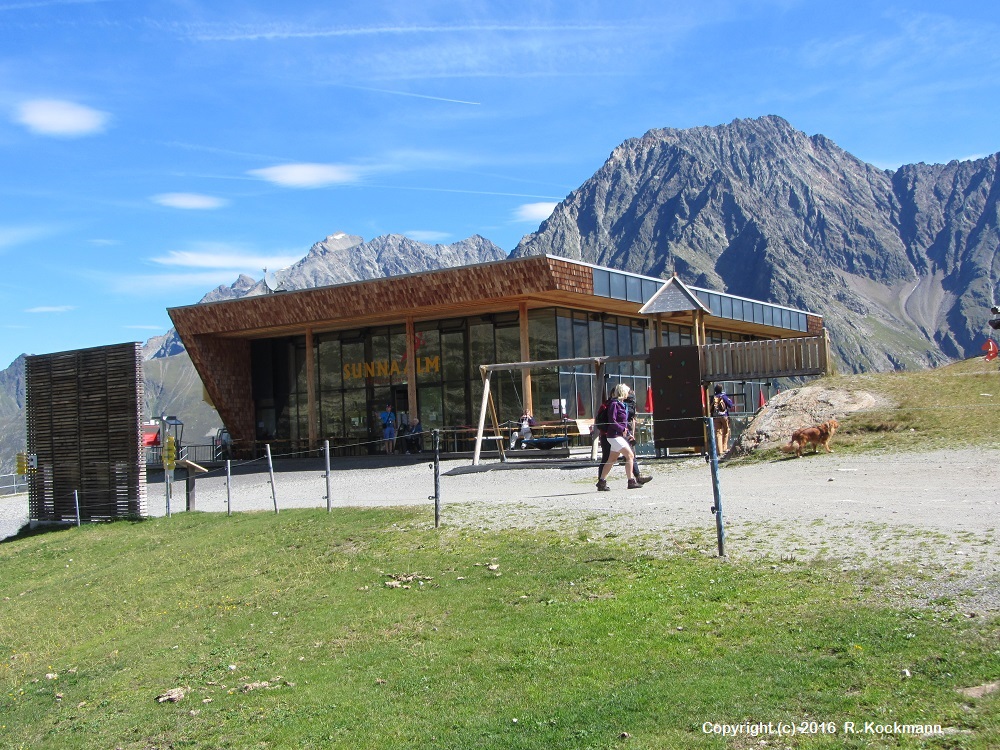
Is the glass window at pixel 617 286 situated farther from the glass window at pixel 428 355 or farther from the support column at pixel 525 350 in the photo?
the glass window at pixel 428 355

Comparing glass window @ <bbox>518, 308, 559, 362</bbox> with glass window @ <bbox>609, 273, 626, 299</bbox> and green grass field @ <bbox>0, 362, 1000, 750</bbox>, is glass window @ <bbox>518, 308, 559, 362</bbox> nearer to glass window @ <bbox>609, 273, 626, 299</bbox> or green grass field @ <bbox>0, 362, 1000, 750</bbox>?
glass window @ <bbox>609, 273, 626, 299</bbox>

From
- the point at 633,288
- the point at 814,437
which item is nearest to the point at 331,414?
the point at 633,288

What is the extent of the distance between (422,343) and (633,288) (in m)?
8.10

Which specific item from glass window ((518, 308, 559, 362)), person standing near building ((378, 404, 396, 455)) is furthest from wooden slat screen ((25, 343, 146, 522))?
glass window ((518, 308, 559, 362))

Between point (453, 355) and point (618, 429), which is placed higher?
point (453, 355)

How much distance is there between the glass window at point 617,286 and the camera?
3350 centimetres

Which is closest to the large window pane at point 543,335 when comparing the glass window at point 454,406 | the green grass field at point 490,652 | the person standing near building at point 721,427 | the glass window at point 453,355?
the glass window at point 453,355

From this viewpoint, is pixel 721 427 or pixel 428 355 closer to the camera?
pixel 721 427

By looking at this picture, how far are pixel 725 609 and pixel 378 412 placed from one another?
31580mm

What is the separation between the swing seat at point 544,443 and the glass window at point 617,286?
769cm

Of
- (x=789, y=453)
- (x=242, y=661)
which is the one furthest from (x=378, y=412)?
(x=242, y=661)

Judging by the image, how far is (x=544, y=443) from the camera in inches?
1071

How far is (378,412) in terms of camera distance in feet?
128

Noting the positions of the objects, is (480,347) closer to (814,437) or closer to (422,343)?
(422,343)
